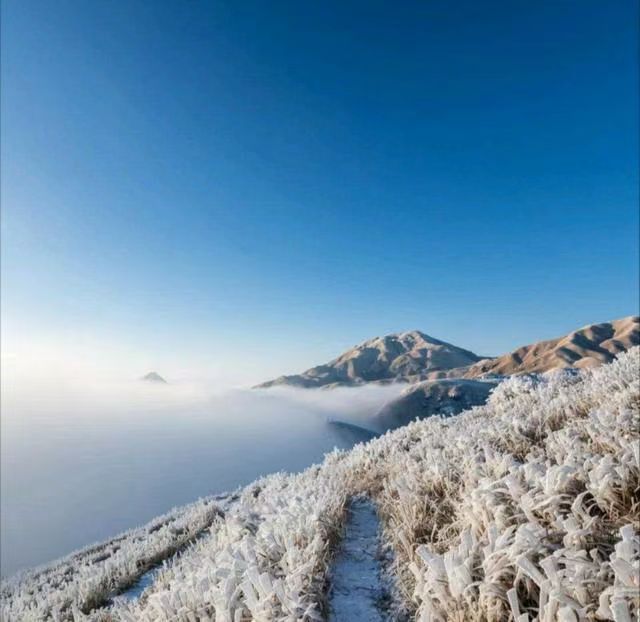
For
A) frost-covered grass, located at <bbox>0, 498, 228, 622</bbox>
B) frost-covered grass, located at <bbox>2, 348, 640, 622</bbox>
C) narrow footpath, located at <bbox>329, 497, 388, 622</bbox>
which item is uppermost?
frost-covered grass, located at <bbox>2, 348, 640, 622</bbox>

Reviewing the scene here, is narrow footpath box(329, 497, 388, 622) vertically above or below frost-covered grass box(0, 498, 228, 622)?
above

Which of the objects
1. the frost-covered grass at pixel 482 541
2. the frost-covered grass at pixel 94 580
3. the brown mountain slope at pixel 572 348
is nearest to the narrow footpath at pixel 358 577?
the frost-covered grass at pixel 482 541

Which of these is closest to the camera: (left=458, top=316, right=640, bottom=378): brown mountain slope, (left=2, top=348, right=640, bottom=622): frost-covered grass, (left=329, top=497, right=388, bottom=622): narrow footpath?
(left=2, top=348, right=640, bottom=622): frost-covered grass

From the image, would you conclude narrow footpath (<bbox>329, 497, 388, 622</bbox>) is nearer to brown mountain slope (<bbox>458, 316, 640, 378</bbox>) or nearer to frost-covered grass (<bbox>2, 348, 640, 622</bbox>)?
frost-covered grass (<bbox>2, 348, 640, 622</bbox>)

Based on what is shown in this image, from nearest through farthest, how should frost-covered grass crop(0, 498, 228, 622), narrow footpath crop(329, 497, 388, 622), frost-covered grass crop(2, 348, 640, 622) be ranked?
frost-covered grass crop(2, 348, 640, 622) < narrow footpath crop(329, 497, 388, 622) < frost-covered grass crop(0, 498, 228, 622)

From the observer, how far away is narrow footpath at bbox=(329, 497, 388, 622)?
3.15 metres

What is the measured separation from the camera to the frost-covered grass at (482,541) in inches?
84.6

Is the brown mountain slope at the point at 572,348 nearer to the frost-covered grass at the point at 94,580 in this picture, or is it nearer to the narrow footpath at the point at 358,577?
the frost-covered grass at the point at 94,580

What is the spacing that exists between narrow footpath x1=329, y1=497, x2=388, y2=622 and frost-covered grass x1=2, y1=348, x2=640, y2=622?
0.54ft

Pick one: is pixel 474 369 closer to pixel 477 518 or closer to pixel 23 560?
pixel 23 560

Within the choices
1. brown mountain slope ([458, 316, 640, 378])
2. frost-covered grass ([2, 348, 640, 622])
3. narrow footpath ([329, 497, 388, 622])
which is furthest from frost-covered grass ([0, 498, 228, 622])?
brown mountain slope ([458, 316, 640, 378])

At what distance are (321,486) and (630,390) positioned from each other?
164 inches

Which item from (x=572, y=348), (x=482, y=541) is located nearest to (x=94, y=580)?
(x=482, y=541)

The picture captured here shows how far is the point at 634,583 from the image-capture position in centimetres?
190
